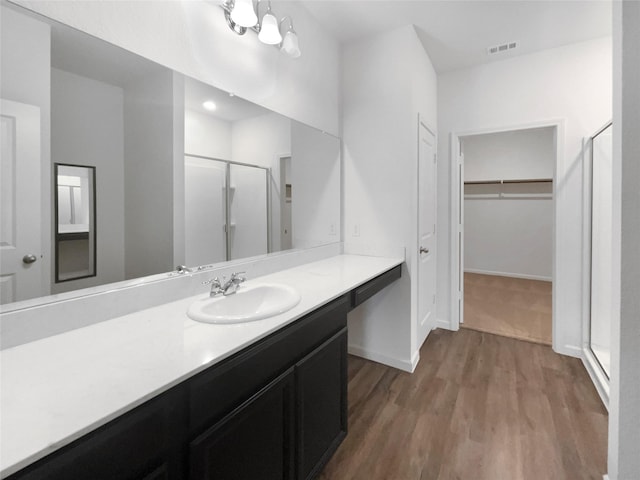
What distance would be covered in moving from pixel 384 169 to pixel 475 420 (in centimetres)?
177

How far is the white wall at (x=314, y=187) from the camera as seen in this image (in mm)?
2199

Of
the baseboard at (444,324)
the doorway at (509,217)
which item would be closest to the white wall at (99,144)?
the baseboard at (444,324)

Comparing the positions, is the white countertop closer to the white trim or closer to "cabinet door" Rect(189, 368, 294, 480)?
"cabinet door" Rect(189, 368, 294, 480)

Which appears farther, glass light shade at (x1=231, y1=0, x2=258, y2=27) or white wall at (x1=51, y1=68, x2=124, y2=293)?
glass light shade at (x1=231, y1=0, x2=258, y2=27)

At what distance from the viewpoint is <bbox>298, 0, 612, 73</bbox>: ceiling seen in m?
2.09

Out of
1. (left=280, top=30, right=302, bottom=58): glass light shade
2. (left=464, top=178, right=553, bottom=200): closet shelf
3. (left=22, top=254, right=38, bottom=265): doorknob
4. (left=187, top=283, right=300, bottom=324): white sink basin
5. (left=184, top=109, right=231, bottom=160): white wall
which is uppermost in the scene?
(left=280, top=30, right=302, bottom=58): glass light shade

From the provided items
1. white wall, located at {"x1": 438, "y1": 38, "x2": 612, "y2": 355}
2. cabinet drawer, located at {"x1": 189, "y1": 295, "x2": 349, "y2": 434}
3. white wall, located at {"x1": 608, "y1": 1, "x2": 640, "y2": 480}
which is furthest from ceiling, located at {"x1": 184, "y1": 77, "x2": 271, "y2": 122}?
white wall, located at {"x1": 438, "y1": 38, "x2": 612, "y2": 355}

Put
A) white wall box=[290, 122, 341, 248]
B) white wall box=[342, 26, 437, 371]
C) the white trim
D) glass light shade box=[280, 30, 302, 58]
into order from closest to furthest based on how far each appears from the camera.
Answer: glass light shade box=[280, 30, 302, 58] → the white trim → white wall box=[290, 122, 341, 248] → white wall box=[342, 26, 437, 371]

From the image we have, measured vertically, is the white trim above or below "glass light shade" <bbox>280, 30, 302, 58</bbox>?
below

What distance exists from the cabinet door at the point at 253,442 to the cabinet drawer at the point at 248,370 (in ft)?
0.10

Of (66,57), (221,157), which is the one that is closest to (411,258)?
(221,157)

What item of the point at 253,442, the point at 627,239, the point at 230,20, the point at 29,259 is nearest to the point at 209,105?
the point at 230,20

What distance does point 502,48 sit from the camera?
8.64 ft

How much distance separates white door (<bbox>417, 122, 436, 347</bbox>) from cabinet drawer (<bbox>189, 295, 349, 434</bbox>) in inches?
61.5
